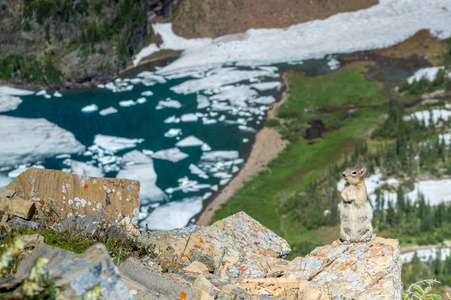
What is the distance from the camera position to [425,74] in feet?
194

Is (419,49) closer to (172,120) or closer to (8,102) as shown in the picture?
(172,120)

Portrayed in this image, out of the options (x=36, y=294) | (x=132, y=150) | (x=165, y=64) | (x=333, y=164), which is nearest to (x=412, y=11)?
(x=165, y=64)

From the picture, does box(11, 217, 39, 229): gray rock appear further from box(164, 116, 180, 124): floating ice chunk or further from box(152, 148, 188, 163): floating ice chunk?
box(164, 116, 180, 124): floating ice chunk

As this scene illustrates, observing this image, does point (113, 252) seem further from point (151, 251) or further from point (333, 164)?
point (333, 164)

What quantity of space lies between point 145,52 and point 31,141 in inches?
1045

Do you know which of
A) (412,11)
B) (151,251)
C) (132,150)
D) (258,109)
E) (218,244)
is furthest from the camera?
(412,11)

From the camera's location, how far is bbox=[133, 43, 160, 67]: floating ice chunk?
69438 millimetres

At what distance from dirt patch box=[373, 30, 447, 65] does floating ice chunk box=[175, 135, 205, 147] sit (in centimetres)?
2923

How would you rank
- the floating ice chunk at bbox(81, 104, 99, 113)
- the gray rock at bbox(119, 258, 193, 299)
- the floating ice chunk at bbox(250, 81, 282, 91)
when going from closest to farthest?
the gray rock at bbox(119, 258, 193, 299) < the floating ice chunk at bbox(81, 104, 99, 113) < the floating ice chunk at bbox(250, 81, 282, 91)

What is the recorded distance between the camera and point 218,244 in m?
10.1

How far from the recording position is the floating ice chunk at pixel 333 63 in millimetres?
64625

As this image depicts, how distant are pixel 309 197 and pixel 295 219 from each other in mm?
2557

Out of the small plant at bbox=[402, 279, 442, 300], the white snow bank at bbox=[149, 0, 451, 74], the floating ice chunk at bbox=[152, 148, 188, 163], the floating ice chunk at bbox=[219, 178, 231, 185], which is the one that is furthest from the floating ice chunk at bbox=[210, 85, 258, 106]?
A: the small plant at bbox=[402, 279, 442, 300]

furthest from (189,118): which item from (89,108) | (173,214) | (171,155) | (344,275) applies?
(344,275)
